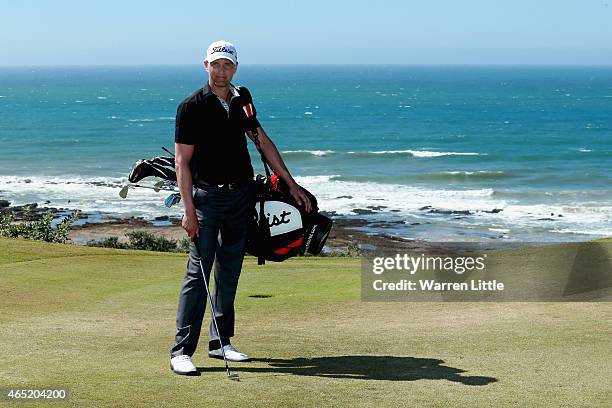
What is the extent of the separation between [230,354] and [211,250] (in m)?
0.67

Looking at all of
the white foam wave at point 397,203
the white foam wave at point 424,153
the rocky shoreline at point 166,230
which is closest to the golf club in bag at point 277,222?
the rocky shoreline at point 166,230

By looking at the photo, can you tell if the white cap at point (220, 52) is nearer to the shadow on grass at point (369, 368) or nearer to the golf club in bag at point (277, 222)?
the golf club in bag at point (277, 222)

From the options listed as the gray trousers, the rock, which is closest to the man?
the gray trousers

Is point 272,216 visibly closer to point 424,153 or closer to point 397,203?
point 397,203

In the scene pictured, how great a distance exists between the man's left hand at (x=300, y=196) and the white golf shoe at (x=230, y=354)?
959 millimetres

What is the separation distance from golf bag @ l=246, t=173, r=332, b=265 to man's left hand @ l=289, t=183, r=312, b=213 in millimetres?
27

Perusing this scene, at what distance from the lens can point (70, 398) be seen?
489 cm

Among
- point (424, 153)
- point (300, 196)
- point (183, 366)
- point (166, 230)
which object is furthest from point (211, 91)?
point (424, 153)

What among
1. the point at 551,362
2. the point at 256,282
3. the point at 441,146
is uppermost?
the point at 551,362

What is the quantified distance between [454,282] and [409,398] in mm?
5704

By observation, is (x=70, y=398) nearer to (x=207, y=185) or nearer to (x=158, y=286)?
(x=207, y=185)

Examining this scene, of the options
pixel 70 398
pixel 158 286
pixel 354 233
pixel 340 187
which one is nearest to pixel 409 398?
pixel 70 398

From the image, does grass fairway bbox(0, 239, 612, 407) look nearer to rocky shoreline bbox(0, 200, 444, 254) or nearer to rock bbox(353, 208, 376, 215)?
rocky shoreline bbox(0, 200, 444, 254)

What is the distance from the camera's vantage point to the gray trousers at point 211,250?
19.2ft
